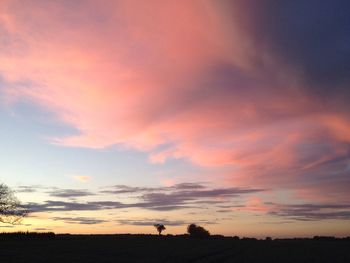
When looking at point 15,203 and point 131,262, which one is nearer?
point 131,262

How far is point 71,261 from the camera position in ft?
124

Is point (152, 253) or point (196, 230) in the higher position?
point (196, 230)

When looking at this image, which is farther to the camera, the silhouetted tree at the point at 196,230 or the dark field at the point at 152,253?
the silhouetted tree at the point at 196,230

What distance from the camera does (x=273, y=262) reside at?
38.9 m

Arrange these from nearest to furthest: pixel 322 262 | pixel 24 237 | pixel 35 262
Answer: pixel 35 262, pixel 322 262, pixel 24 237

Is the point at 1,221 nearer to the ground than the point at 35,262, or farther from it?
farther from it

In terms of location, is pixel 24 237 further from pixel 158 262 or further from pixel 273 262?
pixel 273 262

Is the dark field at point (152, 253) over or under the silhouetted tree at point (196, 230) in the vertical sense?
under

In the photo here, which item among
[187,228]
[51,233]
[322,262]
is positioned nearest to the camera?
[322,262]

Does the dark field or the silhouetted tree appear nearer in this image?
the dark field

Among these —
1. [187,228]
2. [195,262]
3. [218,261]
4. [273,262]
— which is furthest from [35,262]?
[187,228]

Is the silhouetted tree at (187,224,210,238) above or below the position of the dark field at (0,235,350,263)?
above

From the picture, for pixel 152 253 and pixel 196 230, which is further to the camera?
pixel 196 230

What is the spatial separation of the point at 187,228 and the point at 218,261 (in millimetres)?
148039
